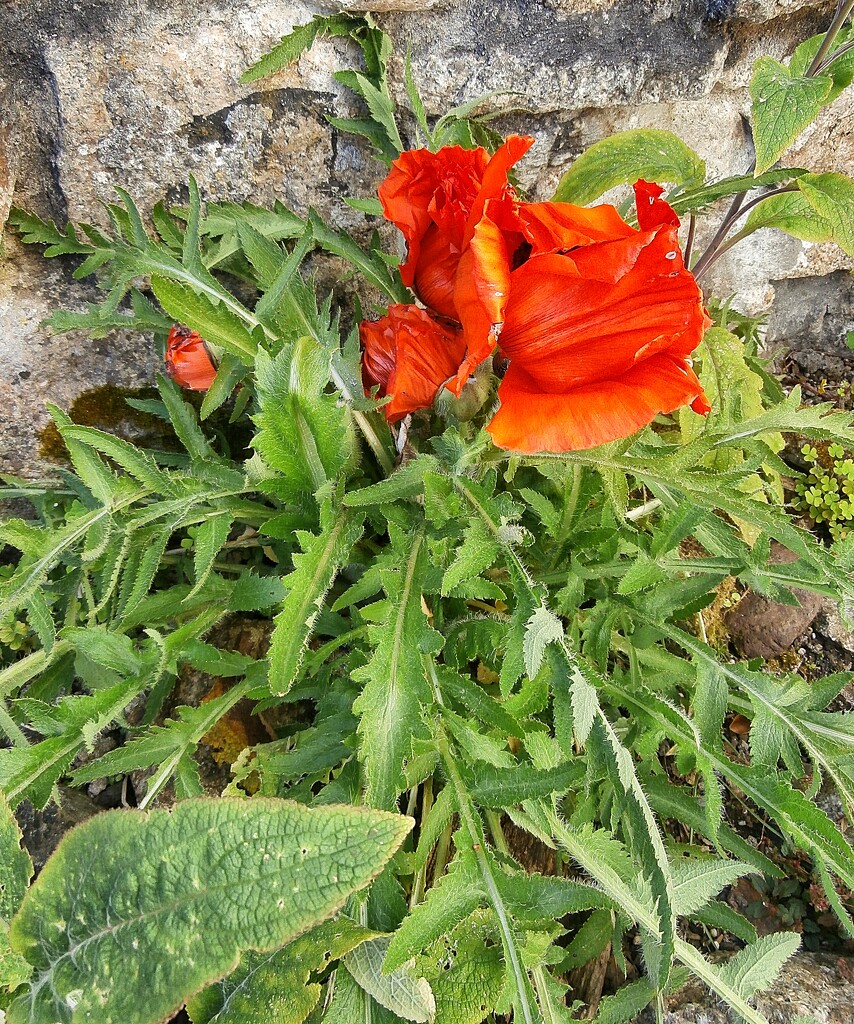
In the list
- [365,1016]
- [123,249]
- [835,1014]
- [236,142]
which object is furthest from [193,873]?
[835,1014]

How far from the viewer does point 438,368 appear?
3.51ft

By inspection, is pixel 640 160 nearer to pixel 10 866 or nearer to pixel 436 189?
pixel 436 189

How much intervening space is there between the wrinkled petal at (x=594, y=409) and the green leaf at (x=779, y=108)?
422 millimetres

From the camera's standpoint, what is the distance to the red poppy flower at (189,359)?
1.30 metres

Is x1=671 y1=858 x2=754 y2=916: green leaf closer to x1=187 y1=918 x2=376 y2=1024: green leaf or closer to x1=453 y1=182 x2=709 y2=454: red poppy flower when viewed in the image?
x1=187 y1=918 x2=376 y2=1024: green leaf

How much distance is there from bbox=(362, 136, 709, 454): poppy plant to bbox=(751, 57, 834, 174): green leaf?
0.25m

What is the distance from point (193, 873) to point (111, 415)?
1.19m

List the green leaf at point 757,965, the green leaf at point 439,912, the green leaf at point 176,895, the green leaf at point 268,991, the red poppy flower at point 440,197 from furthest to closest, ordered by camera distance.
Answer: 1. the green leaf at point 757,965
2. the red poppy flower at point 440,197
3. the green leaf at point 439,912
4. the green leaf at point 268,991
5. the green leaf at point 176,895

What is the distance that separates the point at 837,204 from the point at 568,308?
67 centimetres

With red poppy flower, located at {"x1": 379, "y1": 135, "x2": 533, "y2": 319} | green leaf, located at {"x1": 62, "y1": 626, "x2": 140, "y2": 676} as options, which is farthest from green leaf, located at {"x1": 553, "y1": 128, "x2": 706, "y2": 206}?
green leaf, located at {"x1": 62, "y1": 626, "x2": 140, "y2": 676}

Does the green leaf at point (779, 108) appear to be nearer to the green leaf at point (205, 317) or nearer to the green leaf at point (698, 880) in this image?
the green leaf at point (205, 317)

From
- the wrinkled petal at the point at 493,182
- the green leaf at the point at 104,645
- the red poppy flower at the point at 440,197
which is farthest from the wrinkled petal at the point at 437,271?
the green leaf at the point at 104,645

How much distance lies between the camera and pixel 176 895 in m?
0.56

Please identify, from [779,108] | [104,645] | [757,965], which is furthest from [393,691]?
[779,108]
